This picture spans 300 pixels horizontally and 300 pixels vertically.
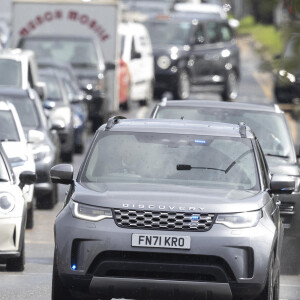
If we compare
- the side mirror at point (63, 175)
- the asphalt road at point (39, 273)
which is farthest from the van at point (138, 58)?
the side mirror at point (63, 175)

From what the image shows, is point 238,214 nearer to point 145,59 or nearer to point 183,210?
point 183,210

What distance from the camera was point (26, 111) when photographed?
18984 mm

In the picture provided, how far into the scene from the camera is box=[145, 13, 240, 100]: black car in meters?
36.6

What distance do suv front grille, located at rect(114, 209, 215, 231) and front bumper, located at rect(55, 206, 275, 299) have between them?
5cm

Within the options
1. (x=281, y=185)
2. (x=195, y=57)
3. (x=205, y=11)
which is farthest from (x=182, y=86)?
(x=281, y=185)

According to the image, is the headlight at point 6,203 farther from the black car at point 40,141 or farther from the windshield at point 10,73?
the windshield at point 10,73

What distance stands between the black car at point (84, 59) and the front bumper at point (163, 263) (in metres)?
18.4

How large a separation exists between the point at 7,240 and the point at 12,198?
38 centimetres

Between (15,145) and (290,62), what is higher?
(290,62)

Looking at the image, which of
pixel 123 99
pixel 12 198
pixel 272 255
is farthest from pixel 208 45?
pixel 272 255

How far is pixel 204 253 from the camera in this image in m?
8.72

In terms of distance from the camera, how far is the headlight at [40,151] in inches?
709

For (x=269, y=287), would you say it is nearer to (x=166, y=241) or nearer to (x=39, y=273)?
(x=166, y=241)

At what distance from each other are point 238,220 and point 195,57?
1103 inches
